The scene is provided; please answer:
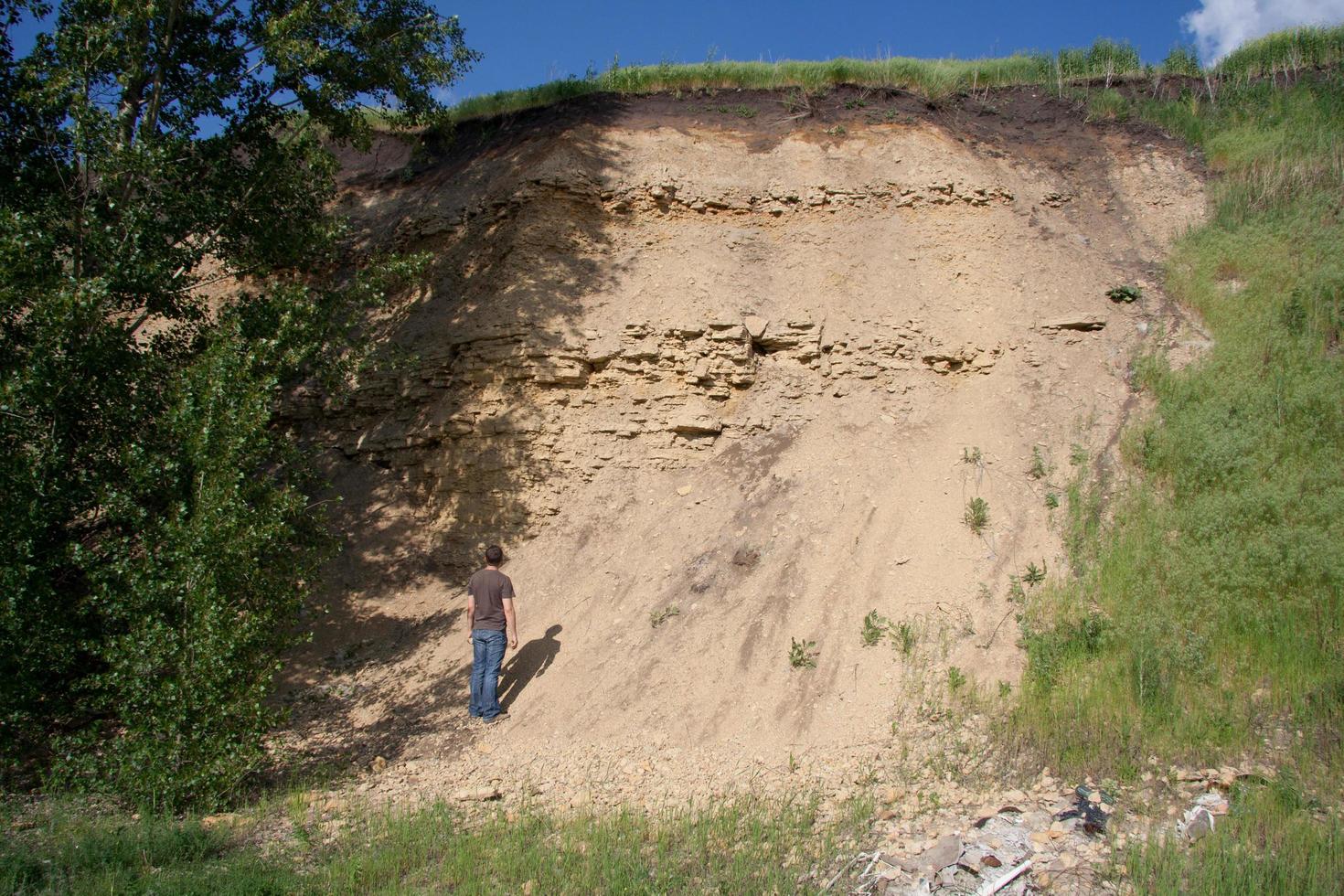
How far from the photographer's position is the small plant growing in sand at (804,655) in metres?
7.91

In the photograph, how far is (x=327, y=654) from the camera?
31.3 ft

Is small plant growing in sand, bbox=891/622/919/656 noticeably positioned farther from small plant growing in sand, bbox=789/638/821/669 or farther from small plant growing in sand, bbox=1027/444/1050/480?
small plant growing in sand, bbox=1027/444/1050/480

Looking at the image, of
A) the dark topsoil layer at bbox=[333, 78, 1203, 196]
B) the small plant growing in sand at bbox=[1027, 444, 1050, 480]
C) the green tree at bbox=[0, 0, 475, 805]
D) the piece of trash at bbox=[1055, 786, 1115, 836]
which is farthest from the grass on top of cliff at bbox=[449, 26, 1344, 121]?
the piece of trash at bbox=[1055, 786, 1115, 836]

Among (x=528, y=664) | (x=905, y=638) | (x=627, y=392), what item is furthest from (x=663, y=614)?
(x=627, y=392)

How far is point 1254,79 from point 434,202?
1263cm

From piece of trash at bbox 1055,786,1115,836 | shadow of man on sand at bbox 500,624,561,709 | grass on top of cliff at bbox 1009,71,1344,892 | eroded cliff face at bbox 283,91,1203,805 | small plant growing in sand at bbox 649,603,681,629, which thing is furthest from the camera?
small plant growing in sand at bbox 649,603,681,629

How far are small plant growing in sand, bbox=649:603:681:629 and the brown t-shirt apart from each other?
4.90 feet

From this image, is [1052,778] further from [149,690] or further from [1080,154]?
[1080,154]

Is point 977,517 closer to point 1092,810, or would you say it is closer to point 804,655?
point 804,655

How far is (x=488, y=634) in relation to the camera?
26.9ft

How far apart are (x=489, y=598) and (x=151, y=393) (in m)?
3.56

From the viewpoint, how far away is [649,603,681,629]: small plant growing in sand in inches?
346

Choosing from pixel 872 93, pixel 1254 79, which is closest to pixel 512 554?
pixel 872 93

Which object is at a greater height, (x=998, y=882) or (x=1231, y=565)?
(x=1231, y=565)
